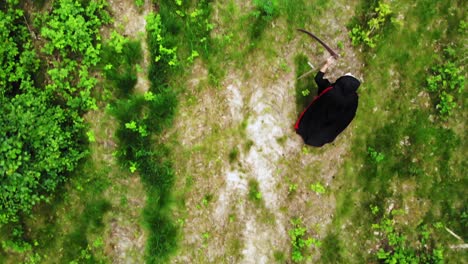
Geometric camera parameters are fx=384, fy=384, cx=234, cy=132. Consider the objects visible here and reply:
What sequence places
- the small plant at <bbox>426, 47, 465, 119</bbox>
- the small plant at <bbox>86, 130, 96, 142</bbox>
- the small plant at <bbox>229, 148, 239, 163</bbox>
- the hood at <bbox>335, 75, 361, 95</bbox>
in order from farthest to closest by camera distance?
the small plant at <bbox>426, 47, 465, 119</bbox>, the small plant at <bbox>229, 148, 239, 163</bbox>, the small plant at <bbox>86, 130, 96, 142</bbox>, the hood at <bbox>335, 75, 361, 95</bbox>

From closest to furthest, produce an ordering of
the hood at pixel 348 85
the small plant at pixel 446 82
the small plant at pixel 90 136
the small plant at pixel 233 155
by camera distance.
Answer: the hood at pixel 348 85
the small plant at pixel 90 136
the small plant at pixel 233 155
the small plant at pixel 446 82

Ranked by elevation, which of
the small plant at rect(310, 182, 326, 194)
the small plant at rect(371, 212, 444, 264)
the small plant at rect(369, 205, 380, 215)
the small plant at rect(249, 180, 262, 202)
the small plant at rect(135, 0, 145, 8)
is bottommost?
the small plant at rect(371, 212, 444, 264)

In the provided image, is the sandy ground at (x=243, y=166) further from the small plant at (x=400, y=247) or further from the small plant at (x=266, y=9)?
the small plant at (x=400, y=247)

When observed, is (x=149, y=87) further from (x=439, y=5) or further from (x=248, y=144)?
(x=439, y=5)

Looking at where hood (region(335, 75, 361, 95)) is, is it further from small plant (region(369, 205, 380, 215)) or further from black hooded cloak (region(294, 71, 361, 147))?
small plant (region(369, 205, 380, 215))

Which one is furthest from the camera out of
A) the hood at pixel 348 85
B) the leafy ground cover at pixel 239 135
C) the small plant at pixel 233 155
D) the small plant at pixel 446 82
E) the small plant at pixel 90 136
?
the small plant at pixel 446 82

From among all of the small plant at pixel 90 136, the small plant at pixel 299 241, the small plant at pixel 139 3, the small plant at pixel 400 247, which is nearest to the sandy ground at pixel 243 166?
the small plant at pixel 299 241

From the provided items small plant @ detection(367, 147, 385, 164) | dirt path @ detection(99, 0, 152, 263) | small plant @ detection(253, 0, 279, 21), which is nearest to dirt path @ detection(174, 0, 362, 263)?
small plant @ detection(253, 0, 279, 21)
